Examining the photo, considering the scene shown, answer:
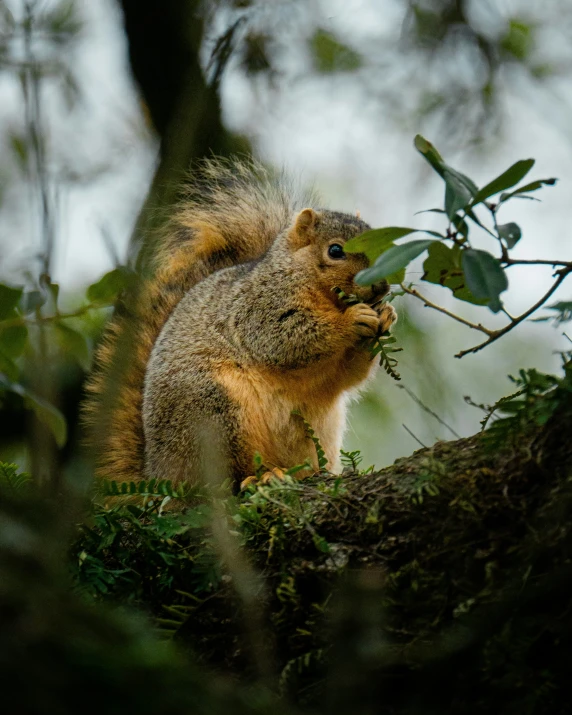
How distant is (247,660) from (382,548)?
1.20ft

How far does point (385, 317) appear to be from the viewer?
293cm

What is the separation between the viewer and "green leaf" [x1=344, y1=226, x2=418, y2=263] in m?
1.64

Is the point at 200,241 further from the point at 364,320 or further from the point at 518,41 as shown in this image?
the point at 518,41

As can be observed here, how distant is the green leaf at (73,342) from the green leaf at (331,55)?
2.94 metres

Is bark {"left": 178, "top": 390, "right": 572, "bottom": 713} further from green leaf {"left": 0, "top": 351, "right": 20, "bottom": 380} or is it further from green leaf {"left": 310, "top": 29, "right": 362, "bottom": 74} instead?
green leaf {"left": 310, "top": 29, "right": 362, "bottom": 74}

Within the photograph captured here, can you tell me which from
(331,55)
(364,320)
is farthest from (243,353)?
(331,55)

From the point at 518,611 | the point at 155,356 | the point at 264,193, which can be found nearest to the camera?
the point at 518,611

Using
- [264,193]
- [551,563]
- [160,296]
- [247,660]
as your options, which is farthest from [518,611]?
[264,193]

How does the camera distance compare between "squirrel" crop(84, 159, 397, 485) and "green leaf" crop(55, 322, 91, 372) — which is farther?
"squirrel" crop(84, 159, 397, 485)

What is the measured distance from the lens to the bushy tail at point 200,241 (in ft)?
10.4

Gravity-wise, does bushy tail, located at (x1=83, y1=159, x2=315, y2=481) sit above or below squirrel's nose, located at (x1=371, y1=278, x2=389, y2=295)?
above

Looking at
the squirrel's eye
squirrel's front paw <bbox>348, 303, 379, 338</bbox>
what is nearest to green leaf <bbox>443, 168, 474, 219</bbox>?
squirrel's front paw <bbox>348, 303, 379, 338</bbox>

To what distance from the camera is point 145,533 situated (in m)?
1.93

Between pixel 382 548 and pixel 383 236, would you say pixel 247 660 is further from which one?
pixel 383 236
